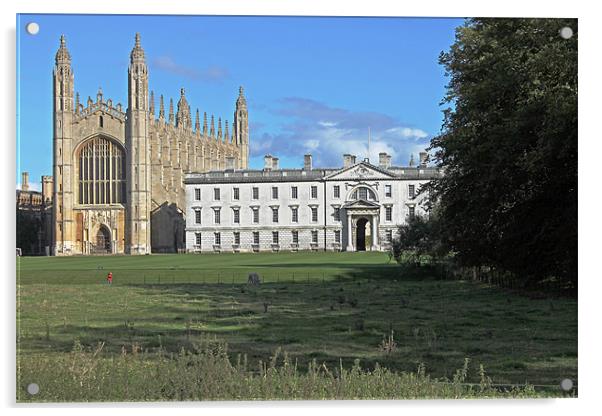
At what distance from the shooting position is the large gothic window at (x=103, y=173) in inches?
1969

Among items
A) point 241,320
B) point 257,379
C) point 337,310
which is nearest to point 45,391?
point 257,379

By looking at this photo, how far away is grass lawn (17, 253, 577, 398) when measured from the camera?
14.1m

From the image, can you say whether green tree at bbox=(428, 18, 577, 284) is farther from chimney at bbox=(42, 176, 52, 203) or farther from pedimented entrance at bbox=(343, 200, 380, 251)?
chimney at bbox=(42, 176, 52, 203)

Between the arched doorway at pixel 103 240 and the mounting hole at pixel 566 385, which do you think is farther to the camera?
the arched doorway at pixel 103 240

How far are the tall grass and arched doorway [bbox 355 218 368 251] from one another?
49.3ft

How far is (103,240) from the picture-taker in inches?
1017

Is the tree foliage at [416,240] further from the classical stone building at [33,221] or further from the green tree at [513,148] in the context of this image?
the classical stone building at [33,221]

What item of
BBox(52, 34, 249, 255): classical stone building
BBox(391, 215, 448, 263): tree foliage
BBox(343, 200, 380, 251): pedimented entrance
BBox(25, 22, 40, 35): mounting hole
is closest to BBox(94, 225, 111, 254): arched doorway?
BBox(52, 34, 249, 255): classical stone building

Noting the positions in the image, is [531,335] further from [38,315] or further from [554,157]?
[38,315]

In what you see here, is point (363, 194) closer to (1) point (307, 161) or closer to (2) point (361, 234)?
(2) point (361, 234)

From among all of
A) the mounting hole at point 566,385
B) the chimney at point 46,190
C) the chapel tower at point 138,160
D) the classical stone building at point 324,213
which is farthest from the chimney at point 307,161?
the chapel tower at point 138,160

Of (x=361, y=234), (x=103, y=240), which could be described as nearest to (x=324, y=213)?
(x=361, y=234)
